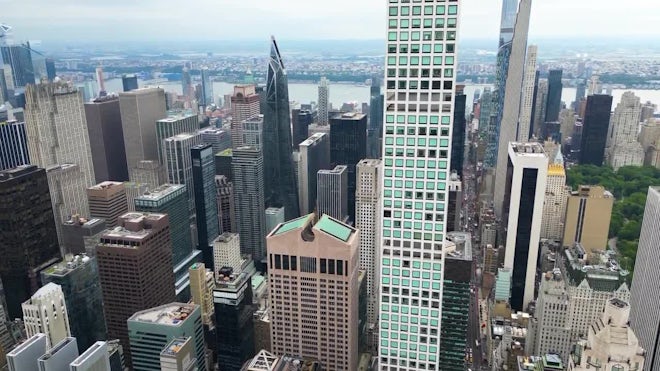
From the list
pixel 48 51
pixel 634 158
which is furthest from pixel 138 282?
pixel 634 158

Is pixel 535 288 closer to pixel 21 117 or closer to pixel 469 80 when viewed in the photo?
pixel 469 80

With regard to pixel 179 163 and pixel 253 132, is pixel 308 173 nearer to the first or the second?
pixel 253 132

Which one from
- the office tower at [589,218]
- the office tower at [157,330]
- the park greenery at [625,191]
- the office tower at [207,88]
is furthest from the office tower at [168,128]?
the park greenery at [625,191]

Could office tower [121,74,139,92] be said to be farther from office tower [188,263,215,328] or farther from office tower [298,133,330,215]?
office tower [188,263,215,328]

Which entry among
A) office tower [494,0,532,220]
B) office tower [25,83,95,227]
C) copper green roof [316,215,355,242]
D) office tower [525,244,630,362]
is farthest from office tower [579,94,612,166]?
office tower [25,83,95,227]

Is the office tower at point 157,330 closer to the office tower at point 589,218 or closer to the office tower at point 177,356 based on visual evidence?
the office tower at point 177,356
